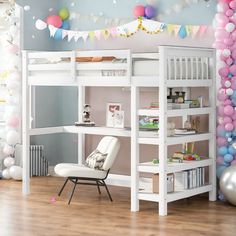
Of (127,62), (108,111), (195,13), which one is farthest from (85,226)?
(195,13)

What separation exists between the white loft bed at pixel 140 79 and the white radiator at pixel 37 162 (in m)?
0.85

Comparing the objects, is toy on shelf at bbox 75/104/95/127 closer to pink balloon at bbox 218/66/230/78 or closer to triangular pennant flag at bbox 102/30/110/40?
triangular pennant flag at bbox 102/30/110/40

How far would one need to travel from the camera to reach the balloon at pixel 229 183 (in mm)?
5797

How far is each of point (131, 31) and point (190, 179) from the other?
1871 millimetres

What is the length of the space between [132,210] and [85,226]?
0.71 m

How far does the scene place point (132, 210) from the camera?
227 inches

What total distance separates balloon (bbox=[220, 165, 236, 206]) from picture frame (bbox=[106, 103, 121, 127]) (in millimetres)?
1531

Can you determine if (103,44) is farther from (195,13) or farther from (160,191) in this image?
(160,191)

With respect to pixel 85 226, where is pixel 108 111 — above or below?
above

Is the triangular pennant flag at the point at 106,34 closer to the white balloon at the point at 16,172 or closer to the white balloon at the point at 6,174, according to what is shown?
the white balloon at the point at 16,172

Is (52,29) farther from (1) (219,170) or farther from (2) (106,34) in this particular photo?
(1) (219,170)

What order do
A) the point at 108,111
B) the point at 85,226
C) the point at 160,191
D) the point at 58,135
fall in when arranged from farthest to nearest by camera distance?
A: the point at 58,135, the point at 108,111, the point at 160,191, the point at 85,226

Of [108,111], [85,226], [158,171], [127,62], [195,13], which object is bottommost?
[85,226]

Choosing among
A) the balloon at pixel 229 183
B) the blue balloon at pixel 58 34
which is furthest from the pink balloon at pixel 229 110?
the blue balloon at pixel 58 34
